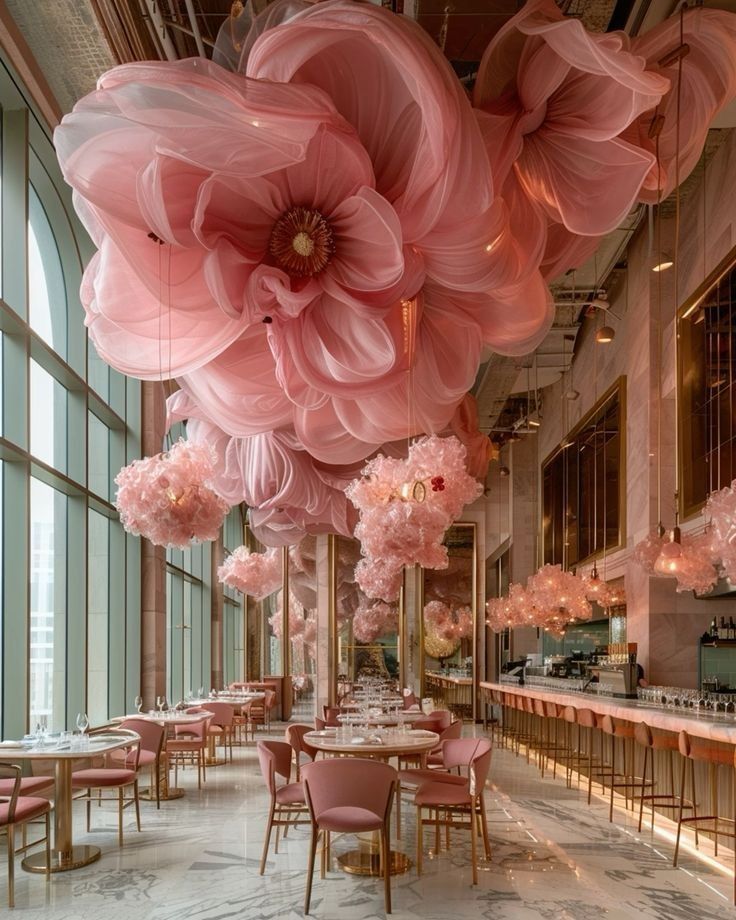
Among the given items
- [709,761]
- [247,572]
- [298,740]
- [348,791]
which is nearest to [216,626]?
[247,572]

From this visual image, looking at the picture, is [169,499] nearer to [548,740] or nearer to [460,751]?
[460,751]

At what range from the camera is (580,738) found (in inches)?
488

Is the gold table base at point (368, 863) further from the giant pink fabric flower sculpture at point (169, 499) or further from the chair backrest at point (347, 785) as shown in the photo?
the giant pink fabric flower sculpture at point (169, 499)

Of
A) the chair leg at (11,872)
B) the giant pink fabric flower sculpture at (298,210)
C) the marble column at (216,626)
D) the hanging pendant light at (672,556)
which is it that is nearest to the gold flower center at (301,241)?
the giant pink fabric flower sculpture at (298,210)

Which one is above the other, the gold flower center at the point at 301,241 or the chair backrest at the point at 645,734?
the gold flower center at the point at 301,241

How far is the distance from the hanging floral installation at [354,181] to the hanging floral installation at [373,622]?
15268 millimetres

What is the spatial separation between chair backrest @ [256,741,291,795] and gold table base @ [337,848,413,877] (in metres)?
0.75

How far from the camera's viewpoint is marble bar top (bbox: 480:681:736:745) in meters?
6.97

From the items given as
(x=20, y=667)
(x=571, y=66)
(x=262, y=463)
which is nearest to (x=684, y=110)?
(x=571, y=66)

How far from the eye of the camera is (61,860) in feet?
22.3

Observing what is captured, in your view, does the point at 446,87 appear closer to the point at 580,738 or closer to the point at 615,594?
the point at 580,738

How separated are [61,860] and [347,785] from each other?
2498 mm

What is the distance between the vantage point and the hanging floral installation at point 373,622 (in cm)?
2041

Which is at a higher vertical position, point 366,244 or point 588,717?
point 366,244
